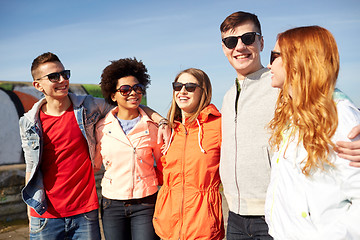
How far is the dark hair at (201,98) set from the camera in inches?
130

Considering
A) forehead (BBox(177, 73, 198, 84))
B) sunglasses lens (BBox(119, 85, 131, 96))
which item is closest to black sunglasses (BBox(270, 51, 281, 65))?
forehead (BBox(177, 73, 198, 84))

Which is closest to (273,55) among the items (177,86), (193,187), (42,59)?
(177,86)

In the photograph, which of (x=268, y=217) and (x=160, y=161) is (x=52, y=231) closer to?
(x=160, y=161)

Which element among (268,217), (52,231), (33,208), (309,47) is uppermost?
(309,47)

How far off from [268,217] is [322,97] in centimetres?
85

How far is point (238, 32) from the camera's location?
2959mm

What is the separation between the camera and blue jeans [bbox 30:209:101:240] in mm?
3420

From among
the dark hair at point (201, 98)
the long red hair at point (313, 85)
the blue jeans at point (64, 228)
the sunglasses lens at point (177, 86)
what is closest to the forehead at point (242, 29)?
the dark hair at point (201, 98)

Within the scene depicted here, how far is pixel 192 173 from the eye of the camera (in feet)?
9.86

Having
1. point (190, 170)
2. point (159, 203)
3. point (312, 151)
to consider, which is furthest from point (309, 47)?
point (159, 203)

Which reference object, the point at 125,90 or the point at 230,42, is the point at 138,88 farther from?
the point at 230,42

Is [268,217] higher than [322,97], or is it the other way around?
[322,97]

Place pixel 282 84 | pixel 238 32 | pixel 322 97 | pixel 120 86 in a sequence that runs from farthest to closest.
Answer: pixel 120 86 < pixel 238 32 < pixel 282 84 < pixel 322 97

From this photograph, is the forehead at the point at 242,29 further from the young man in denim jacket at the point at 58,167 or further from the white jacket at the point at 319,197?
the young man in denim jacket at the point at 58,167
